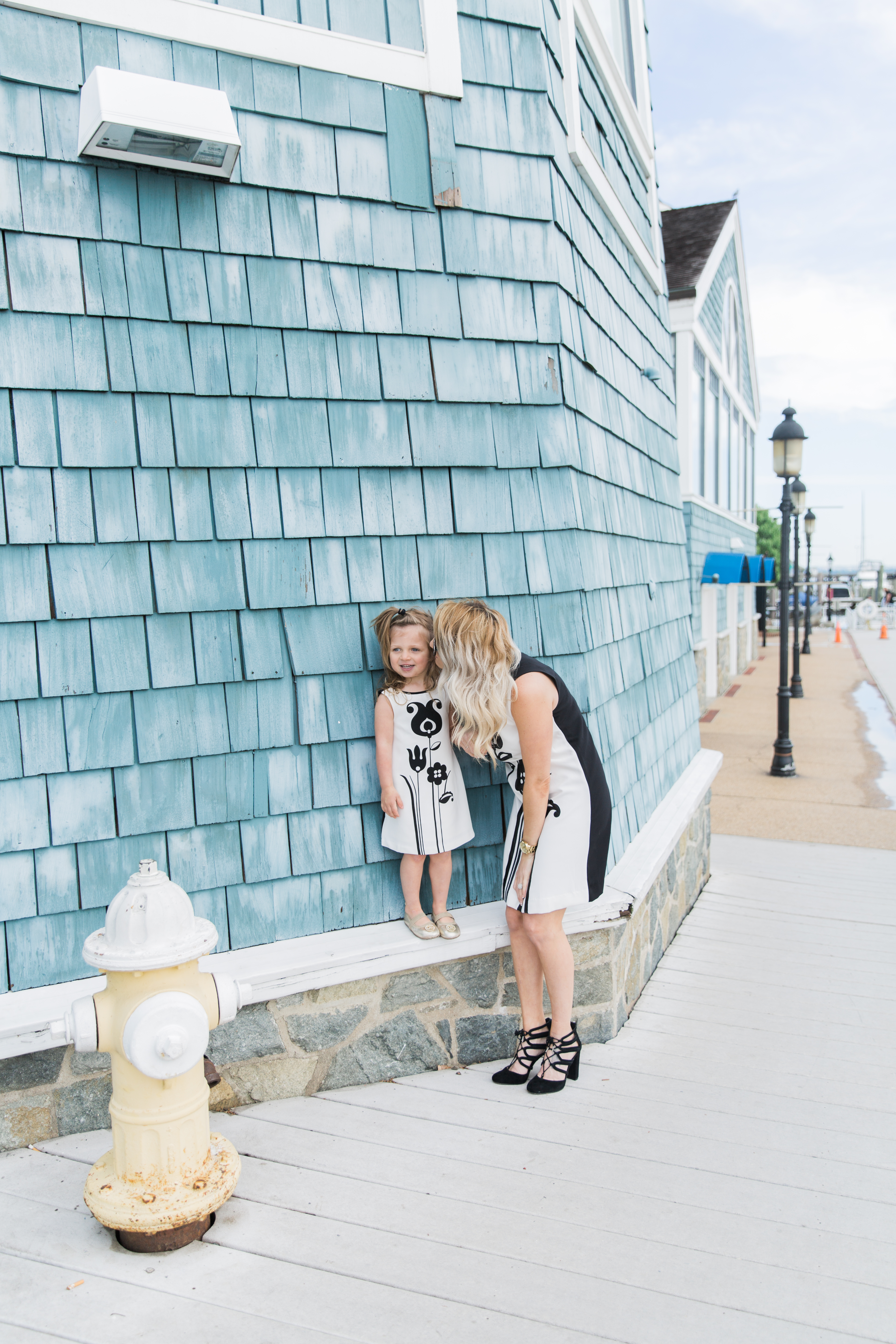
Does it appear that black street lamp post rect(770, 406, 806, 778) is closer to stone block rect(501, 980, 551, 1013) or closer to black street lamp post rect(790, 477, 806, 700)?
black street lamp post rect(790, 477, 806, 700)

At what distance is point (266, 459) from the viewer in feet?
9.36

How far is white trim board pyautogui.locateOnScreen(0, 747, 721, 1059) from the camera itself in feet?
8.20

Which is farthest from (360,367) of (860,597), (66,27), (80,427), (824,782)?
(860,597)

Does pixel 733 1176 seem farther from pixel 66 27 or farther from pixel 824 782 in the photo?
pixel 824 782

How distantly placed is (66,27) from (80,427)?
1.08m

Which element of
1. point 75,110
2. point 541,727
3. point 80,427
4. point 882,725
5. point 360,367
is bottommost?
point 882,725

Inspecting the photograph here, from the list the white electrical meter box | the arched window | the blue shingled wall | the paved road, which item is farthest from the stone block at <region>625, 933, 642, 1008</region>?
the arched window

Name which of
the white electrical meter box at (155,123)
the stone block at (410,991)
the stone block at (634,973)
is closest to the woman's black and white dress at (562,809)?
the stone block at (410,991)

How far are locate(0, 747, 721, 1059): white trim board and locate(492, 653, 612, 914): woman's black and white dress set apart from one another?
0.24 metres

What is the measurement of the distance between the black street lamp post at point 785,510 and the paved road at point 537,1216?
5896 millimetres

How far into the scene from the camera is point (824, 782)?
8922 mm

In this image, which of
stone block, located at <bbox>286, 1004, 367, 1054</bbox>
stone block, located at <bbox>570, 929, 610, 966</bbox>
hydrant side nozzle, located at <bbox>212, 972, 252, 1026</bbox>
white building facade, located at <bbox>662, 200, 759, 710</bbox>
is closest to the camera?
hydrant side nozzle, located at <bbox>212, 972, 252, 1026</bbox>

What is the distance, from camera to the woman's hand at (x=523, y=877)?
2887 mm

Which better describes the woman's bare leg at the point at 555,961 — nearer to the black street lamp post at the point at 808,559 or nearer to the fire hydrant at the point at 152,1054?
the fire hydrant at the point at 152,1054
